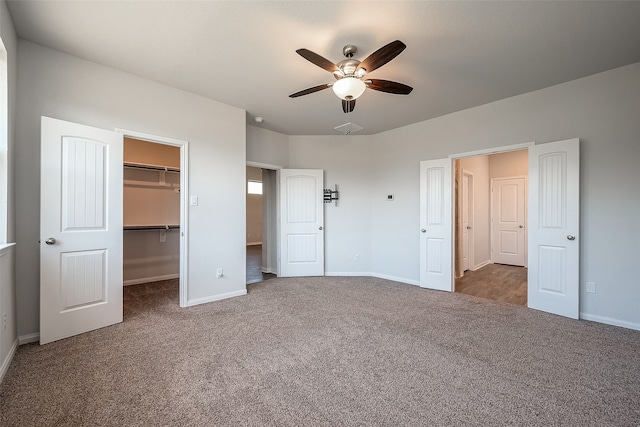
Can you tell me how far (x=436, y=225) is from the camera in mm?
4277

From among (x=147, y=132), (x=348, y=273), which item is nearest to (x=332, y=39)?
(x=147, y=132)

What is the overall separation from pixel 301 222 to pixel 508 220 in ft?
16.3

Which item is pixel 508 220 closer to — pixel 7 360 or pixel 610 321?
pixel 610 321

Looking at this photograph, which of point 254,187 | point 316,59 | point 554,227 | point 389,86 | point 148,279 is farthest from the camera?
point 254,187

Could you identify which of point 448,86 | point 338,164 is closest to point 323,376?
point 448,86

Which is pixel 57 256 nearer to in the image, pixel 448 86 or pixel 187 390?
pixel 187 390

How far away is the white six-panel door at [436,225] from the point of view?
4168 mm

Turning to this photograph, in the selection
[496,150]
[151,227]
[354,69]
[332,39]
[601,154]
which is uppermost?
[332,39]

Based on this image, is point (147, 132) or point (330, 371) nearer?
point (330, 371)

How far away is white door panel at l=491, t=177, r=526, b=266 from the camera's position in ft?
20.5

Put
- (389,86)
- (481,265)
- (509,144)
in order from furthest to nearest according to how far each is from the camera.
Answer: (481,265) < (509,144) < (389,86)

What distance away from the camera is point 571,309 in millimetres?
3107

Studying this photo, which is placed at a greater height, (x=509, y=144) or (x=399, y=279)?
(x=509, y=144)

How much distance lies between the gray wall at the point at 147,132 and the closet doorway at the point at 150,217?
1.04 meters
